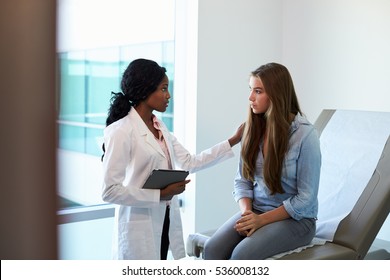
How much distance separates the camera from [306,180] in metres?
1.96

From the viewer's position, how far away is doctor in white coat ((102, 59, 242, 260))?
75.4 inches

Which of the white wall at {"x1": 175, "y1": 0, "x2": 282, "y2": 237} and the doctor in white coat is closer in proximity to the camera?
the doctor in white coat

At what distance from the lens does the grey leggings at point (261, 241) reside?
1912 millimetres

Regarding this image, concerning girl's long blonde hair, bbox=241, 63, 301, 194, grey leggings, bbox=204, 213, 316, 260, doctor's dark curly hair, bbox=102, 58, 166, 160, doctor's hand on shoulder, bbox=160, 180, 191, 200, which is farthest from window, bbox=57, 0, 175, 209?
girl's long blonde hair, bbox=241, 63, 301, 194

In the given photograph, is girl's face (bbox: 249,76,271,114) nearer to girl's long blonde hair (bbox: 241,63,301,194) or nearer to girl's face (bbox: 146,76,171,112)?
girl's long blonde hair (bbox: 241,63,301,194)

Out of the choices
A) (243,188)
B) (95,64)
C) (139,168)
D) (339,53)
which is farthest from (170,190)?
(339,53)

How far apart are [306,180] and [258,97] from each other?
0.38 meters

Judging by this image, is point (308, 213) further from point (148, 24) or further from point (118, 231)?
point (148, 24)

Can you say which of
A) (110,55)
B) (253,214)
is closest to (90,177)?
(110,55)

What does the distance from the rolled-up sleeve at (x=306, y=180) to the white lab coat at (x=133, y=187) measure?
52 cm

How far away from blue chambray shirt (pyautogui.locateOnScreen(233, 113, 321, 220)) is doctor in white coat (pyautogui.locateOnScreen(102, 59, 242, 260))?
1.34 feet

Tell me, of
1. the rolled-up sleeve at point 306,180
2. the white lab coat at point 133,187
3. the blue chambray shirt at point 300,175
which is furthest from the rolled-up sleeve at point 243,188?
the white lab coat at point 133,187

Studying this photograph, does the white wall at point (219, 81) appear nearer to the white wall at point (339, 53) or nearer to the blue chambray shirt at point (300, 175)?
the white wall at point (339, 53)

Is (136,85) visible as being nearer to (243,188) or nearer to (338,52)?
(243,188)
